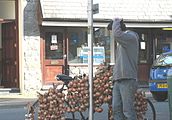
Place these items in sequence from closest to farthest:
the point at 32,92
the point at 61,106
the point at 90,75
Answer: the point at 90,75, the point at 61,106, the point at 32,92

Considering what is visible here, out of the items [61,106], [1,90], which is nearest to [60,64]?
[1,90]

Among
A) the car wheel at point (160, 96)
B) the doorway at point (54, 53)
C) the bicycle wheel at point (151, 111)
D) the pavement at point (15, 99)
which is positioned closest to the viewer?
the bicycle wheel at point (151, 111)

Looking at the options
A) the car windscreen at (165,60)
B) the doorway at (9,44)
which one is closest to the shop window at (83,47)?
the doorway at (9,44)

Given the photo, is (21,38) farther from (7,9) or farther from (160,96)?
(160,96)

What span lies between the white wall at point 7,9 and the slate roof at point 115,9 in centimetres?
136

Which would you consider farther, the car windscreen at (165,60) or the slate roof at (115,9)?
the slate roof at (115,9)

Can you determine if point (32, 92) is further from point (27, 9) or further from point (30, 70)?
point (27, 9)

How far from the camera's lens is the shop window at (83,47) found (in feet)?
66.2

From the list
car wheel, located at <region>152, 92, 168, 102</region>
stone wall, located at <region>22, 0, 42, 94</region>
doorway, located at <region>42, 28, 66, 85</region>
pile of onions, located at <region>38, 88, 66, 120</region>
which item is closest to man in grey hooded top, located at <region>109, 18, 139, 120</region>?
pile of onions, located at <region>38, 88, 66, 120</region>

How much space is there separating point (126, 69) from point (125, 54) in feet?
0.82

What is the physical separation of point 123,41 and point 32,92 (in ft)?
36.5

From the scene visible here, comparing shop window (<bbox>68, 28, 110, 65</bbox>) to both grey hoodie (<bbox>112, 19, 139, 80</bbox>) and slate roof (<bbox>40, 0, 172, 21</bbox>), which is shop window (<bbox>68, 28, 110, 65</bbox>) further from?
grey hoodie (<bbox>112, 19, 139, 80</bbox>)

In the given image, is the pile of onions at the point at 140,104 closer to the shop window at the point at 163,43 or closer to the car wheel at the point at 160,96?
the car wheel at the point at 160,96

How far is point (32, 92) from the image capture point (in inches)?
749
